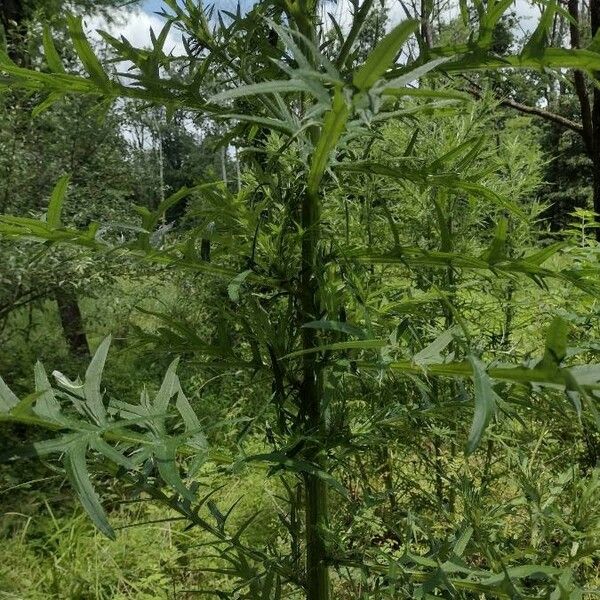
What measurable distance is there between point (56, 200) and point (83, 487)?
310 millimetres

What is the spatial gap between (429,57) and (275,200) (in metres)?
0.26

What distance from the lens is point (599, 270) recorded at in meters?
0.70

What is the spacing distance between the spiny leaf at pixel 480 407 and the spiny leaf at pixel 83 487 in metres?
0.31

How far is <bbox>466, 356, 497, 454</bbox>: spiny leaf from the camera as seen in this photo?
1.46 feet

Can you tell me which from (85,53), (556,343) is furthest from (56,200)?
(556,343)

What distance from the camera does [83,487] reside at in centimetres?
50

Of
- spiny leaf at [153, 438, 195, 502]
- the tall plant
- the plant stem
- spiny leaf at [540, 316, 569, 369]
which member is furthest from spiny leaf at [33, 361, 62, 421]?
spiny leaf at [540, 316, 569, 369]

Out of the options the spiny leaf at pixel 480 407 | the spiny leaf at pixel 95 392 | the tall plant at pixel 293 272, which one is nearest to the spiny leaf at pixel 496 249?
the tall plant at pixel 293 272

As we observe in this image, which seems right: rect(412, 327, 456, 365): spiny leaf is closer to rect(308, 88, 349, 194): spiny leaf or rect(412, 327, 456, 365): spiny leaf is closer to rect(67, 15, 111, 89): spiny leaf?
rect(308, 88, 349, 194): spiny leaf

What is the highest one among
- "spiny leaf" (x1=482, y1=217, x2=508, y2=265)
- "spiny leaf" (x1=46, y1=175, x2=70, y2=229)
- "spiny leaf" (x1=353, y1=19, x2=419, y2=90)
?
"spiny leaf" (x1=353, y1=19, x2=419, y2=90)

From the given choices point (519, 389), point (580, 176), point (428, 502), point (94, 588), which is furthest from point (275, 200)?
point (580, 176)

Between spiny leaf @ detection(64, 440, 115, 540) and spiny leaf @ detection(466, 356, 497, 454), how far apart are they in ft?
1.03

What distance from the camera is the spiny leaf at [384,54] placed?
1.23 feet

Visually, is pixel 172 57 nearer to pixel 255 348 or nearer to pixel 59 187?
pixel 59 187
